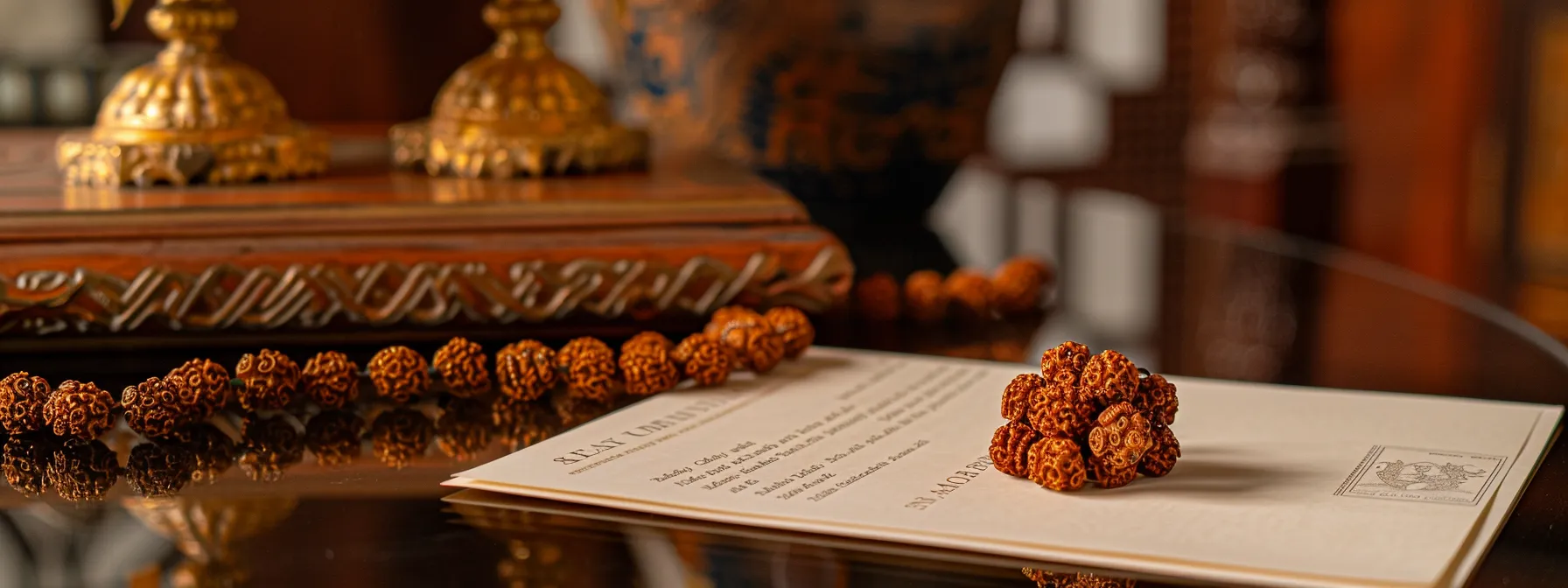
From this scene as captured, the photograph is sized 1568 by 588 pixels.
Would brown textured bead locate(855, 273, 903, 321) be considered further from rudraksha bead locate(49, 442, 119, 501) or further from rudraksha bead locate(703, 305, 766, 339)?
rudraksha bead locate(49, 442, 119, 501)

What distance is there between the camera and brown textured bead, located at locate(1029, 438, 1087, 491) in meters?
0.45

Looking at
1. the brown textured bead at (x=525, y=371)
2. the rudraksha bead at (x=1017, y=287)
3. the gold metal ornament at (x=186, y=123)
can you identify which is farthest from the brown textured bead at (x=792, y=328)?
the gold metal ornament at (x=186, y=123)

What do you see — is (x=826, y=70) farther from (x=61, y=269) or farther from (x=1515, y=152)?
(x=1515, y=152)

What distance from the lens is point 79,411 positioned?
52 centimetres

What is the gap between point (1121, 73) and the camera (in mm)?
2941

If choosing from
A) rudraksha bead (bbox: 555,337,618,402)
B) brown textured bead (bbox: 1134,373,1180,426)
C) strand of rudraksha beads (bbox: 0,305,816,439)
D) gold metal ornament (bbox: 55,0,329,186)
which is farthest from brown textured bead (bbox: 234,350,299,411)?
brown textured bead (bbox: 1134,373,1180,426)

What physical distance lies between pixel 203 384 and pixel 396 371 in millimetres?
76

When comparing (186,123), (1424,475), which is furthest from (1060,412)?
(186,123)

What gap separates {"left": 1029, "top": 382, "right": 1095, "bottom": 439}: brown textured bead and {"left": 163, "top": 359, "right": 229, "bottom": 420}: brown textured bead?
312 mm

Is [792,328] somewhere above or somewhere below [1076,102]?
above

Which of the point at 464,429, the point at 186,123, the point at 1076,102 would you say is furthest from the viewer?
the point at 1076,102

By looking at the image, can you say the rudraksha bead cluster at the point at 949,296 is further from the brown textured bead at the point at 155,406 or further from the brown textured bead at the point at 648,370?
the brown textured bead at the point at 155,406

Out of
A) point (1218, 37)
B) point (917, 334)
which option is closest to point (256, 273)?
point (917, 334)

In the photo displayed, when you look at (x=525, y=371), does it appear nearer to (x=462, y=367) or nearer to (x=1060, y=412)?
(x=462, y=367)
